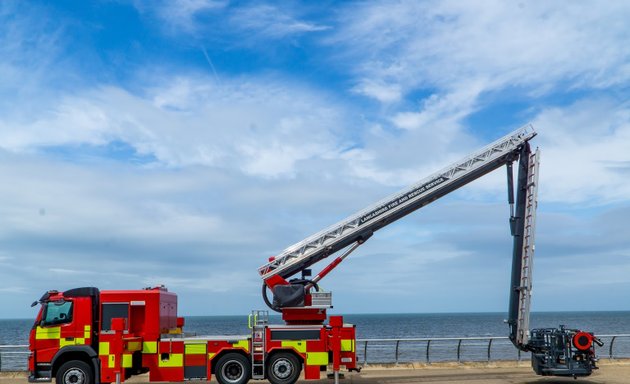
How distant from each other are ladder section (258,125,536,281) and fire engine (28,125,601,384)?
0.04 meters

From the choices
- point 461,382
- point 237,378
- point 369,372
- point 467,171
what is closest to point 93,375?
point 237,378

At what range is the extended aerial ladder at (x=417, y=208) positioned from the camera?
20703 mm

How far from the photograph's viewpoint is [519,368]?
24359mm

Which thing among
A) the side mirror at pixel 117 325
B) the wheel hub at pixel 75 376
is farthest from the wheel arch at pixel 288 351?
the wheel hub at pixel 75 376

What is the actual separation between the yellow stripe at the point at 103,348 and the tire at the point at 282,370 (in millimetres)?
4530

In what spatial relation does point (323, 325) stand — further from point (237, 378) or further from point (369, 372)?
point (369, 372)

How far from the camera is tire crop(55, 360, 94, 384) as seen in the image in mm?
18812

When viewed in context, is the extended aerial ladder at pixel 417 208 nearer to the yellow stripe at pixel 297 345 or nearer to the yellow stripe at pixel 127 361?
the yellow stripe at pixel 297 345

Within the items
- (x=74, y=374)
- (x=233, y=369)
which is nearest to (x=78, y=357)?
(x=74, y=374)

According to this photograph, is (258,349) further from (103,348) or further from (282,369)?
(103,348)

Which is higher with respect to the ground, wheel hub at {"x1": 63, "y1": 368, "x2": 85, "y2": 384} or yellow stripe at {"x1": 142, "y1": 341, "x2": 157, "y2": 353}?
yellow stripe at {"x1": 142, "y1": 341, "x2": 157, "y2": 353}

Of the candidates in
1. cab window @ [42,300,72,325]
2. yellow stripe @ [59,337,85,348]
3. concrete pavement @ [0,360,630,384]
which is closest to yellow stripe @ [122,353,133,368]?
yellow stripe @ [59,337,85,348]

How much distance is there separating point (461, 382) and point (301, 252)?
246 inches

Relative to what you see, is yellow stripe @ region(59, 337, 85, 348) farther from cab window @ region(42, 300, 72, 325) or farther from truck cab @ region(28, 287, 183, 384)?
cab window @ region(42, 300, 72, 325)
